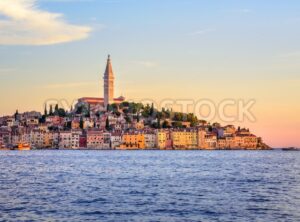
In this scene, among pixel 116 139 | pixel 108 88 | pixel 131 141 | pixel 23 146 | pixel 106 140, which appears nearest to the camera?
pixel 23 146

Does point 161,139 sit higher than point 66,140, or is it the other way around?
point 161,139

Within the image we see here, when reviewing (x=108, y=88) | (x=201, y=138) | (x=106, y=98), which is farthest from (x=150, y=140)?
(x=108, y=88)

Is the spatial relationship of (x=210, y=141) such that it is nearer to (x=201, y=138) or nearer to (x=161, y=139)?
(x=201, y=138)

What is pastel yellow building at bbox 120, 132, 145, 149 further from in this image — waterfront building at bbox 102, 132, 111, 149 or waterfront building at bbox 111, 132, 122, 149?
waterfront building at bbox 102, 132, 111, 149

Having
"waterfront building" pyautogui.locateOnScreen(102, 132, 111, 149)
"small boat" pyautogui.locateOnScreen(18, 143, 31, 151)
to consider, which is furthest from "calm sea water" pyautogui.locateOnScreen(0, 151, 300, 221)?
"waterfront building" pyautogui.locateOnScreen(102, 132, 111, 149)

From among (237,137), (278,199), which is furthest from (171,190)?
(237,137)

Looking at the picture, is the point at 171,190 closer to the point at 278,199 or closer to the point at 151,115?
the point at 278,199

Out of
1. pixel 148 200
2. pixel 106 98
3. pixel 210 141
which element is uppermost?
pixel 106 98

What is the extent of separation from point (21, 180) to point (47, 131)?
12386cm

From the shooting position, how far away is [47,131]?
6201 inches

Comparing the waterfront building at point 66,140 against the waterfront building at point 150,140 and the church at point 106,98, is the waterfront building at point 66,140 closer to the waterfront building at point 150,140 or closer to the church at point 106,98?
the waterfront building at point 150,140

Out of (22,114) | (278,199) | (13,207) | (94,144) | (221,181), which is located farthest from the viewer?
(22,114)

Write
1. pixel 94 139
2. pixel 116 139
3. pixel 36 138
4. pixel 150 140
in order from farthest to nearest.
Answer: pixel 150 140 → pixel 36 138 → pixel 116 139 → pixel 94 139

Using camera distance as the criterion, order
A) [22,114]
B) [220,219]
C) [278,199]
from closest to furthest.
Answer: [220,219]
[278,199]
[22,114]
